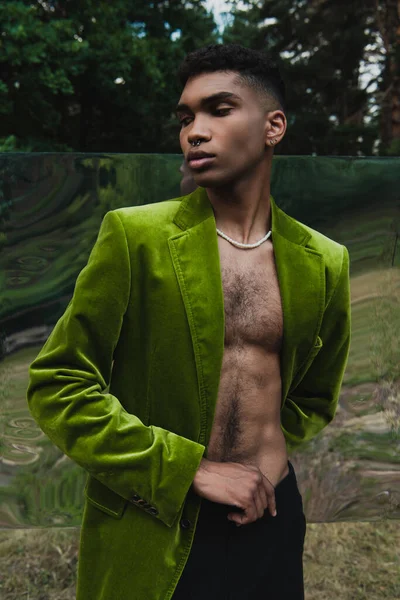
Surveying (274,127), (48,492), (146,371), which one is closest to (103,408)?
(146,371)

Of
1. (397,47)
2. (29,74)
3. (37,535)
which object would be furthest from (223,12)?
(37,535)

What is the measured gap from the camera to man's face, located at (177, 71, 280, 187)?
5.57ft

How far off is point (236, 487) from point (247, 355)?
330 mm

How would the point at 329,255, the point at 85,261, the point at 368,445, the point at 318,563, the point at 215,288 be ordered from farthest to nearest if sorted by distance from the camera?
the point at 318,563 → the point at 368,445 → the point at 85,261 → the point at 329,255 → the point at 215,288

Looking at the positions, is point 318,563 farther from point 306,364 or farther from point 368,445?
point 306,364

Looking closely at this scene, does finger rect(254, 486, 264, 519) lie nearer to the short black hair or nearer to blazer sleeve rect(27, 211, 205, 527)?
blazer sleeve rect(27, 211, 205, 527)

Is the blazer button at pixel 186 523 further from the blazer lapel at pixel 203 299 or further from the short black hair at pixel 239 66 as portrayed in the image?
the short black hair at pixel 239 66

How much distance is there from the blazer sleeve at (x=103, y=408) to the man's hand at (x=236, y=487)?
0.17 ft

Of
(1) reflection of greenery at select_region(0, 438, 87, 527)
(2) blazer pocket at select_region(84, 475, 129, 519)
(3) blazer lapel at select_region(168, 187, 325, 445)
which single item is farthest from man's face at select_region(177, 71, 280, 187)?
A: (1) reflection of greenery at select_region(0, 438, 87, 527)

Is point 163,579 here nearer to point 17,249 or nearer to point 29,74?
point 17,249

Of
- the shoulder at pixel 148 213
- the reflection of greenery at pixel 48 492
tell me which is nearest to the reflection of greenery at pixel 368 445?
the reflection of greenery at pixel 48 492

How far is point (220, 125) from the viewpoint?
170 cm

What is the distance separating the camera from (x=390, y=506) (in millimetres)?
3592

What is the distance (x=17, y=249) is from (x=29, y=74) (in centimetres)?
969
